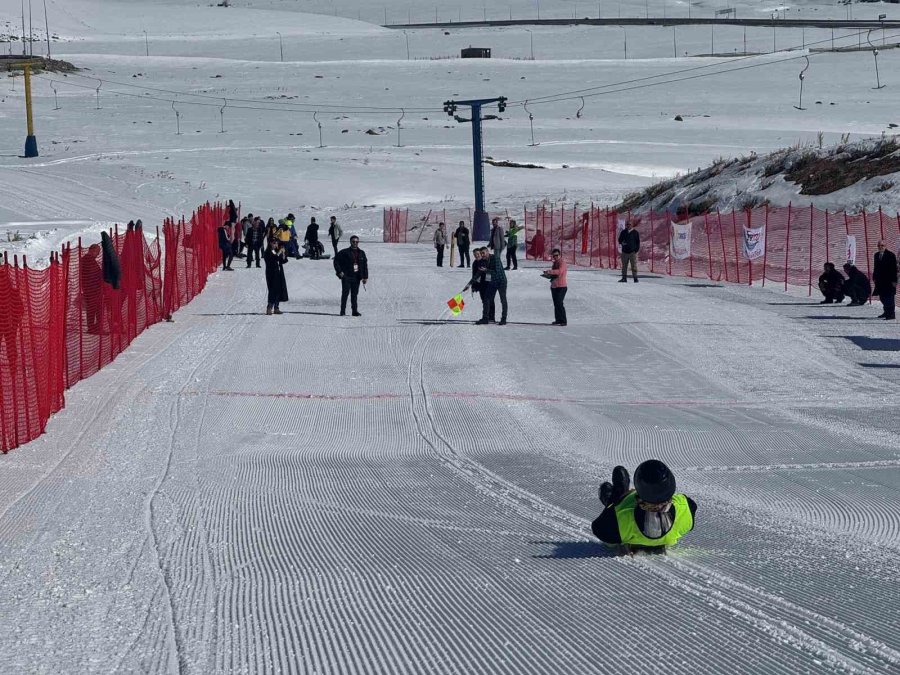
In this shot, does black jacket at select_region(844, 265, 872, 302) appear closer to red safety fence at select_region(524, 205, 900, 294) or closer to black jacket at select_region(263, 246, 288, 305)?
red safety fence at select_region(524, 205, 900, 294)

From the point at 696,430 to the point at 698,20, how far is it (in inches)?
4485

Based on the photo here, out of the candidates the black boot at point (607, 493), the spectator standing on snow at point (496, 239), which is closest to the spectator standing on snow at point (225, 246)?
the spectator standing on snow at point (496, 239)

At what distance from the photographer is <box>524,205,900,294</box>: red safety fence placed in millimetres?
29297

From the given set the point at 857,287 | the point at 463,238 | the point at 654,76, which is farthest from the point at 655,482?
the point at 654,76

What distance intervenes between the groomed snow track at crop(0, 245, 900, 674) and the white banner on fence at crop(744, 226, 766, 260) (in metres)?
8.18

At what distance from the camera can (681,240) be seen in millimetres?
32594

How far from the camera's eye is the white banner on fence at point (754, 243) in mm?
29391

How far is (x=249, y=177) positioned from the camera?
58844 mm

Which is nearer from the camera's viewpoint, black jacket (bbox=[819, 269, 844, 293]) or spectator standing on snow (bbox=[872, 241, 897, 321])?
spectator standing on snow (bbox=[872, 241, 897, 321])

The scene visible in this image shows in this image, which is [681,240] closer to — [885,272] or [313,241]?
[313,241]

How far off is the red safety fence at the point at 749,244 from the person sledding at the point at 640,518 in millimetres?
19066

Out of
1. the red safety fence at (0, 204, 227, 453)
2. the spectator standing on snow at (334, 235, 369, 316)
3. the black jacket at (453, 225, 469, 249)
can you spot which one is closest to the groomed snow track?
the red safety fence at (0, 204, 227, 453)

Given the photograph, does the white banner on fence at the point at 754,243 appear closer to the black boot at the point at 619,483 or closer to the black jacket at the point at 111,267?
the black jacket at the point at 111,267

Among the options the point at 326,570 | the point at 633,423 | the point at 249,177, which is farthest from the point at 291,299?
the point at 249,177
